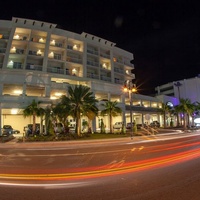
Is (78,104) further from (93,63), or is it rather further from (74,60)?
(93,63)

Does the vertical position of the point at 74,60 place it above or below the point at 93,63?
below

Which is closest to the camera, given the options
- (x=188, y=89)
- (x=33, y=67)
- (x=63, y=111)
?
(x=63, y=111)

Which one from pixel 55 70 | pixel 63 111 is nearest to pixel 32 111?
pixel 63 111

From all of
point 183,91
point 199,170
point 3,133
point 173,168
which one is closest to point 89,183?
point 173,168

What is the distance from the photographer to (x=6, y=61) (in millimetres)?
39906

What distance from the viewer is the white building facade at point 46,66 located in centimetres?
3819

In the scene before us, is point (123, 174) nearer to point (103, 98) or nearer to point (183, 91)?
point (103, 98)

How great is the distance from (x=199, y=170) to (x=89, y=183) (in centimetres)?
419

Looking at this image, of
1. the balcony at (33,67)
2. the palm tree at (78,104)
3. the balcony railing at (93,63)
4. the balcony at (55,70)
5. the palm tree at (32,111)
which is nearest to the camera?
the palm tree at (78,104)

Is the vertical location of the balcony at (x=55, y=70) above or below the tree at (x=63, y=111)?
above

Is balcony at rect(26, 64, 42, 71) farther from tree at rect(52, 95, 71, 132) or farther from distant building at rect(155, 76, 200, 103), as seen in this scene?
distant building at rect(155, 76, 200, 103)

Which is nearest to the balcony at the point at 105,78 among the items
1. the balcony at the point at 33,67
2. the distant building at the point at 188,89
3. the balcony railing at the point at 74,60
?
the balcony railing at the point at 74,60

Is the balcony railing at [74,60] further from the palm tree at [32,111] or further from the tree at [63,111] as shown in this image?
the tree at [63,111]

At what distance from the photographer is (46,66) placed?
42.6m
